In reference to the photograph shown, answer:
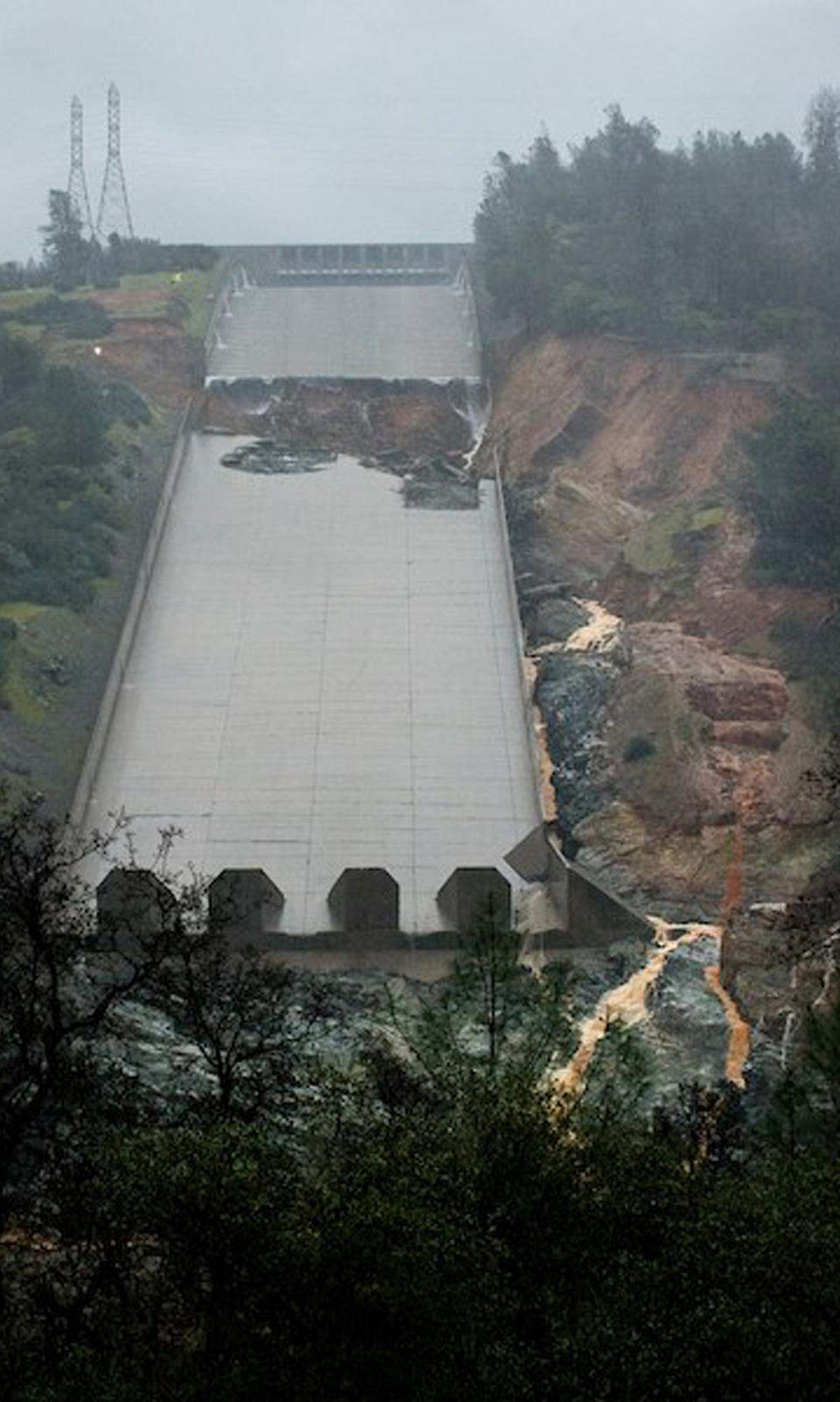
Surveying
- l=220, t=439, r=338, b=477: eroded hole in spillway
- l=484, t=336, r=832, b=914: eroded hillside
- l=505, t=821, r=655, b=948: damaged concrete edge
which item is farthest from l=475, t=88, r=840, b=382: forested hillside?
l=505, t=821, r=655, b=948: damaged concrete edge

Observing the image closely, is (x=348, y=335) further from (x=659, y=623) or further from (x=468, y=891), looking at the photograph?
(x=468, y=891)

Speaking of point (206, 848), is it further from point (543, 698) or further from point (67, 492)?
point (67, 492)

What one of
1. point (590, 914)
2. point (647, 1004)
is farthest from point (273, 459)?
point (647, 1004)

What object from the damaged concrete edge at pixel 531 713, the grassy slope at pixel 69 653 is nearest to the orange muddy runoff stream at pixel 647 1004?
the damaged concrete edge at pixel 531 713

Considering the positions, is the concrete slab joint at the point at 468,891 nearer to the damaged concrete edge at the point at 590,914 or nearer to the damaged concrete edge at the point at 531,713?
the damaged concrete edge at the point at 590,914

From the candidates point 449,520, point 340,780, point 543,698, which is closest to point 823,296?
point 449,520
